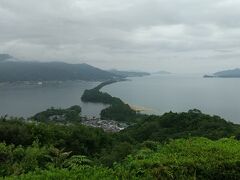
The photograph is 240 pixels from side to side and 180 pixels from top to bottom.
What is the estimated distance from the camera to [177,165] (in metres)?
4.20

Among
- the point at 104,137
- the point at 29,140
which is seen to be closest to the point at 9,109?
the point at 104,137

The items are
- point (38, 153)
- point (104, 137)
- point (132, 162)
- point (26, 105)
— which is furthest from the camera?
point (26, 105)

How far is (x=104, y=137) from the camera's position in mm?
18953

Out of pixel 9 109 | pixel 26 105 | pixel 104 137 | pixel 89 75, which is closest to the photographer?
pixel 104 137

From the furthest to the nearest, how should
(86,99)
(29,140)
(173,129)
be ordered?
(86,99) < (173,129) < (29,140)

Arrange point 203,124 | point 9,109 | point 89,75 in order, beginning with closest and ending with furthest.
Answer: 1. point 203,124
2. point 9,109
3. point 89,75

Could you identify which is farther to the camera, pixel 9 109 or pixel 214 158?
pixel 9 109

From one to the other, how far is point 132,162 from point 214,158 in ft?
3.07

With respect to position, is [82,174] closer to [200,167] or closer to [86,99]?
[200,167]

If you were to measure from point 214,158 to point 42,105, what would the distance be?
8117cm

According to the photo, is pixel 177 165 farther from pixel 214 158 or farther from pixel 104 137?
pixel 104 137

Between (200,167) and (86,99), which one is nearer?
(200,167)

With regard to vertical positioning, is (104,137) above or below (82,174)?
below

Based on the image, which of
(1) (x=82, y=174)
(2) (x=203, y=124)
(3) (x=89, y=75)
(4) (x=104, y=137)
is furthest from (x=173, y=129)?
(3) (x=89, y=75)
